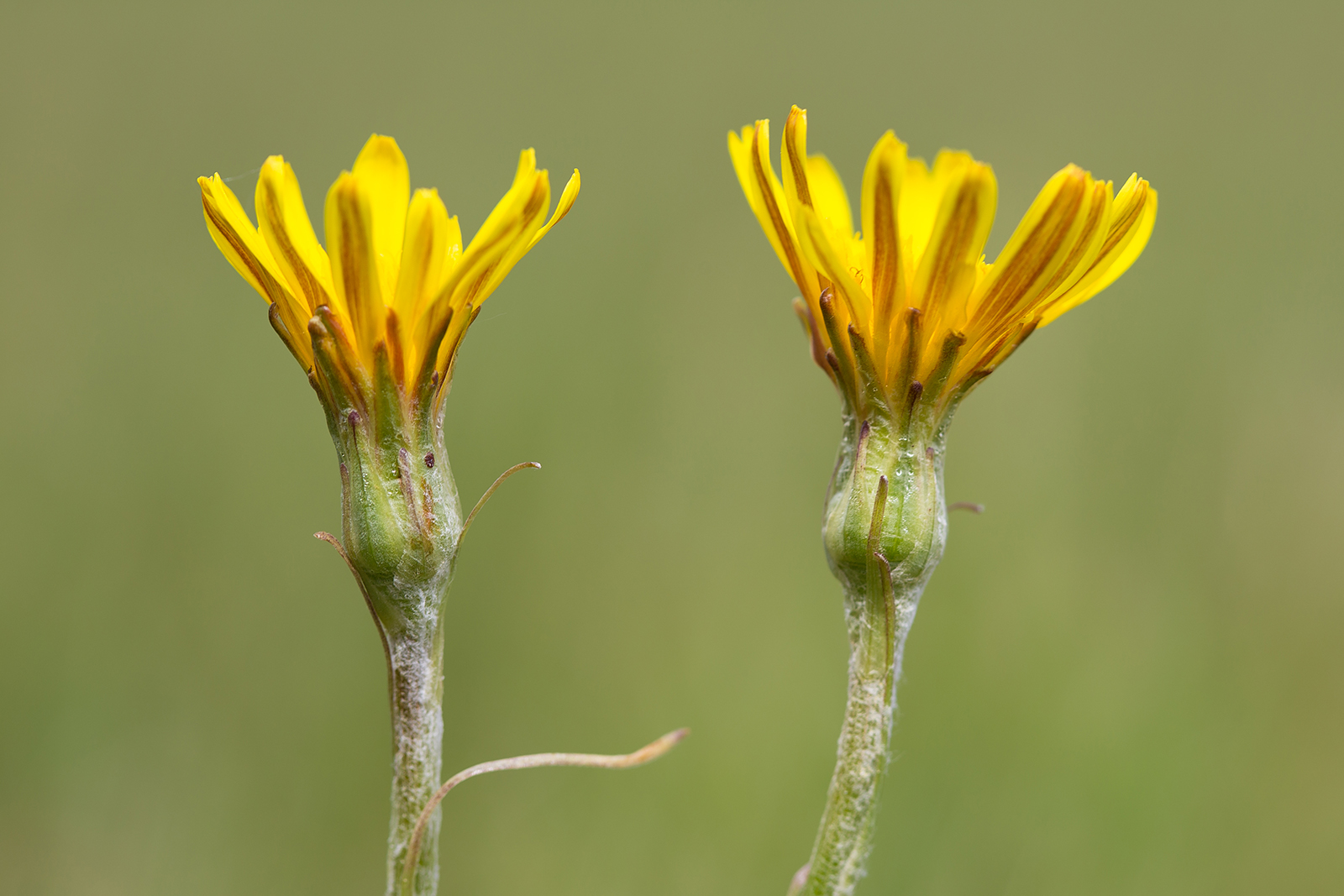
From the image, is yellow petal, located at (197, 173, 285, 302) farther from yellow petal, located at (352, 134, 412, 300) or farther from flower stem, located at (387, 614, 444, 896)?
Result: flower stem, located at (387, 614, 444, 896)

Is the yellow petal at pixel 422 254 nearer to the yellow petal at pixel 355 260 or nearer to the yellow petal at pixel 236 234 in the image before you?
the yellow petal at pixel 355 260

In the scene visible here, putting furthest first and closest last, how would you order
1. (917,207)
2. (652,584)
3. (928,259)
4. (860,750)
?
1. (652,584)
2. (917,207)
3. (860,750)
4. (928,259)

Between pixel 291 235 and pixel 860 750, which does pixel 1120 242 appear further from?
pixel 291 235

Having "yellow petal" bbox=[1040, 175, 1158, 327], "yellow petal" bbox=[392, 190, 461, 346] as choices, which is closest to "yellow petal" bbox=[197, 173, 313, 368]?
"yellow petal" bbox=[392, 190, 461, 346]

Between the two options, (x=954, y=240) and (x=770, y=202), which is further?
(x=770, y=202)

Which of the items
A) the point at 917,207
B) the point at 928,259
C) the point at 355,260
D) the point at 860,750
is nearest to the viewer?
the point at 355,260

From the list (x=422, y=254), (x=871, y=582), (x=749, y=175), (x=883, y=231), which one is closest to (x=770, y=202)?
(x=749, y=175)

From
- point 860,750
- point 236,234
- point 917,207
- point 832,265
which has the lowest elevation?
point 860,750
